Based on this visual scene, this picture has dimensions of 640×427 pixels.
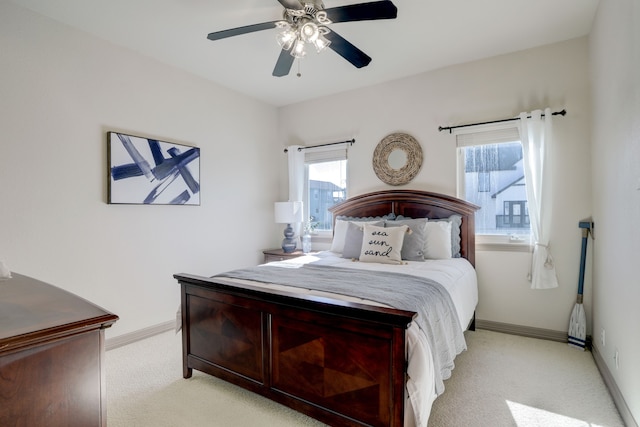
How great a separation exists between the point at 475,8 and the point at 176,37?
2.55 meters

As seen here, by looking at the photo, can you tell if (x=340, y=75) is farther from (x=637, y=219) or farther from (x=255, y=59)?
(x=637, y=219)

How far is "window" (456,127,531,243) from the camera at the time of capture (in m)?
3.28

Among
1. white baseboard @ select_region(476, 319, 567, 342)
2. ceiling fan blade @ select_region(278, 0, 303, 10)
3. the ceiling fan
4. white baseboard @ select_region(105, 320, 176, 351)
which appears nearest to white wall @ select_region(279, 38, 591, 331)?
white baseboard @ select_region(476, 319, 567, 342)

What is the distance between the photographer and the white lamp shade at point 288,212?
14.3ft

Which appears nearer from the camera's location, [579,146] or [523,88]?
[579,146]

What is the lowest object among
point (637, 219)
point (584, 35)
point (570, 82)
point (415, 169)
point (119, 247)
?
point (119, 247)

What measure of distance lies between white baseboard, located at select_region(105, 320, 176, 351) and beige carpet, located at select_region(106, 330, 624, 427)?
12 centimetres

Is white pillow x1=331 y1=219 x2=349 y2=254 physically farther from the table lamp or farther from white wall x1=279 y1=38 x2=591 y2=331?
the table lamp

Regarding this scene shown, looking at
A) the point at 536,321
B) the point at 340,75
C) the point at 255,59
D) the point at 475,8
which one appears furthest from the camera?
the point at 340,75

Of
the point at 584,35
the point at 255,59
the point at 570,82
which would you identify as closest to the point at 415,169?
the point at 570,82

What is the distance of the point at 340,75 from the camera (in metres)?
3.78

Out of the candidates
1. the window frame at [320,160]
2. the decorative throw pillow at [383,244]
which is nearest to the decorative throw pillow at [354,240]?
the decorative throw pillow at [383,244]

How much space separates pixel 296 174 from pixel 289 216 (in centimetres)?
65

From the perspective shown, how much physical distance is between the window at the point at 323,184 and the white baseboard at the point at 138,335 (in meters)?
2.18
